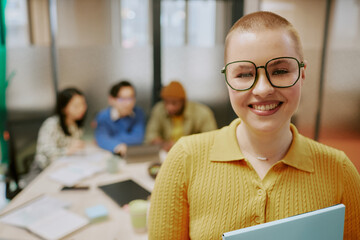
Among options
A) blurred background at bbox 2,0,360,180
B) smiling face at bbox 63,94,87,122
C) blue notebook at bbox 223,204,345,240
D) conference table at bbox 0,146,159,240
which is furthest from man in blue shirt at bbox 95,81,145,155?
blue notebook at bbox 223,204,345,240

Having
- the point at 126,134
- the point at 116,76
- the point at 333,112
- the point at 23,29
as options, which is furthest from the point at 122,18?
the point at 333,112

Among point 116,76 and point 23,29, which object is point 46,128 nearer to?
point 116,76

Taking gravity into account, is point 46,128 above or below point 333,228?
below

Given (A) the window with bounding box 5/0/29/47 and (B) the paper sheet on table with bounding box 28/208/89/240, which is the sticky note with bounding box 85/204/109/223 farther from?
(A) the window with bounding box 5/0/29/47

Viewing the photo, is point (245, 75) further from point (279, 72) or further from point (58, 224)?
point (58, 224)

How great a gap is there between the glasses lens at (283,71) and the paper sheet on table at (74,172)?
1521 millimetres

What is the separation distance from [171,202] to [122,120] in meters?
2.12

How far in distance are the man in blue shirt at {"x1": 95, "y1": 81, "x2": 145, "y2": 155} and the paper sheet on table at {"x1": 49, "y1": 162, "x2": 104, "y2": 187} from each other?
0.60 m

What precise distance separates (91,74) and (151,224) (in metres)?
2.86

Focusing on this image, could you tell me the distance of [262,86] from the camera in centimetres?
71

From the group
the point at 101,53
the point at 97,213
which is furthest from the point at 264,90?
the point at 101,53

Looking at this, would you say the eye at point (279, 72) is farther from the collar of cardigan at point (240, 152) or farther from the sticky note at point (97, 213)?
the sticky note at point (97, 213)

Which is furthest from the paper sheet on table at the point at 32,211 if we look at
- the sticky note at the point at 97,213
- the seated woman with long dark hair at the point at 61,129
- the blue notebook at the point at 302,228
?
the blue notebook at the point at 302,228

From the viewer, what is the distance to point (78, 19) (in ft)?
11.3
